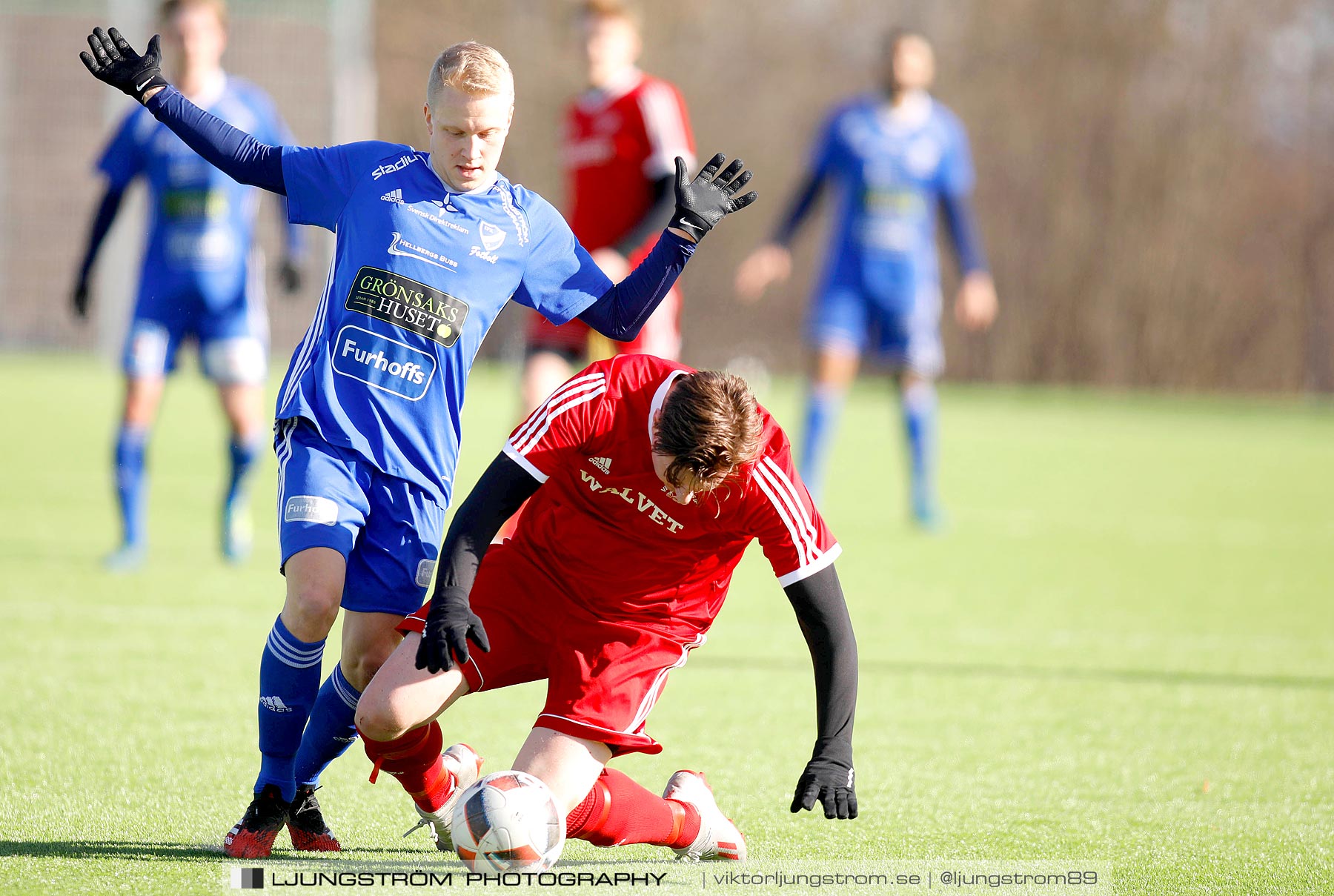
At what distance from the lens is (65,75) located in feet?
67.3

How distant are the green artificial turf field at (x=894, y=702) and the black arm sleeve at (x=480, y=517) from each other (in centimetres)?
57

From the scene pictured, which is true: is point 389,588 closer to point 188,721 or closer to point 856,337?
point 188,721

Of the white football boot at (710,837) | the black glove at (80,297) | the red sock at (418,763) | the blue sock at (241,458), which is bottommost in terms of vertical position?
the white football boot at (710,837)

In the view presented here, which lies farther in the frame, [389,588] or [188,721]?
[188,721]

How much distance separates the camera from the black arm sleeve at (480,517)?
281 centimetres

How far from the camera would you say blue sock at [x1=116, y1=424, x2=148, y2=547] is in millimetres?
6238

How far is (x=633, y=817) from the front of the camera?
118 inches

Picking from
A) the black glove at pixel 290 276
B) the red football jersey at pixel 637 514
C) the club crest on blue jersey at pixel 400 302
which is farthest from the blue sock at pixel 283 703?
the black glove at pixel 290 276

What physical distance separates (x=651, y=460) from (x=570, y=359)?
3256 millimetres

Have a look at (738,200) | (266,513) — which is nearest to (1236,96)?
(266,513)

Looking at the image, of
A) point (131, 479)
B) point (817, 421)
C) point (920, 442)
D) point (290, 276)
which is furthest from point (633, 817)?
point (920, 442)

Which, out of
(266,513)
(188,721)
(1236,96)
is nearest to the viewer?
(188,721)

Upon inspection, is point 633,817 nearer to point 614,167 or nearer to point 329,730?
point 329,730

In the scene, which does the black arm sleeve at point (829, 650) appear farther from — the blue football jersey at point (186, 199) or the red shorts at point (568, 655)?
the blue football jersey at point (186, 199)
